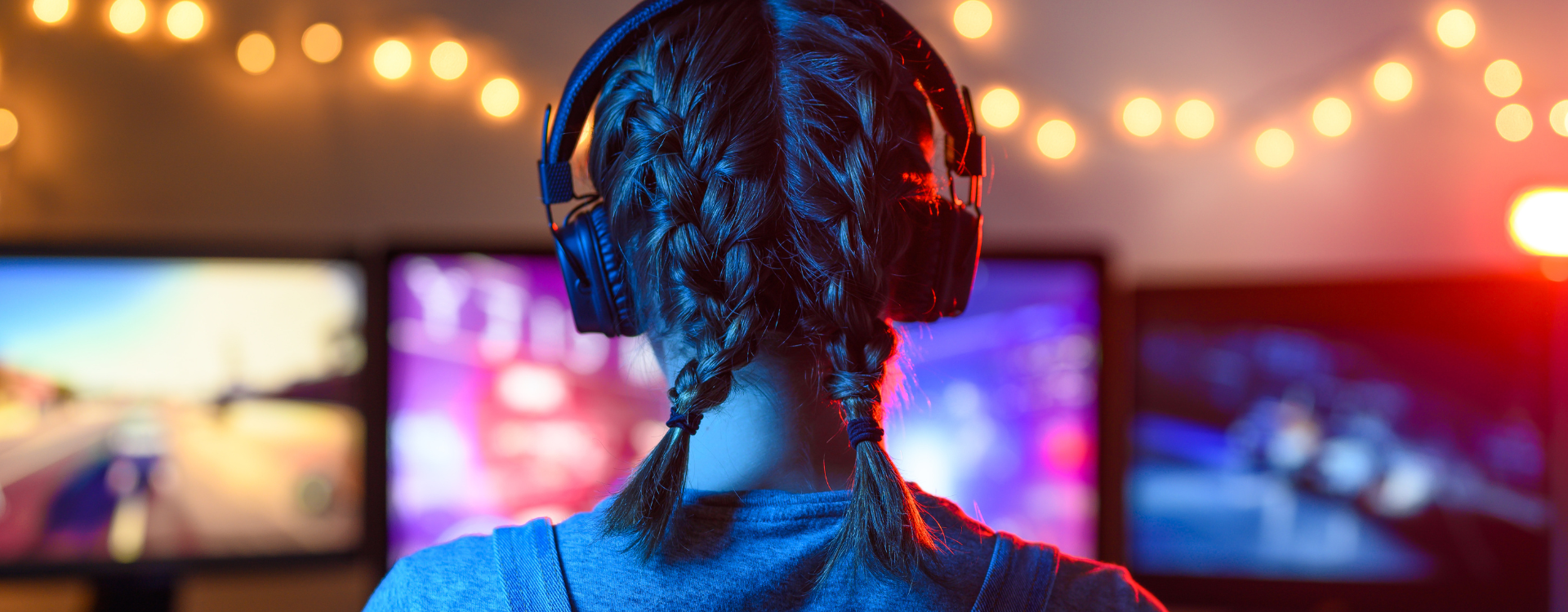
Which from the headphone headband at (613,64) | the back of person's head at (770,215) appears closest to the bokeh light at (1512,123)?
the headphone headband at (613,64)

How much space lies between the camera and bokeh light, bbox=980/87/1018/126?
4.59 ft

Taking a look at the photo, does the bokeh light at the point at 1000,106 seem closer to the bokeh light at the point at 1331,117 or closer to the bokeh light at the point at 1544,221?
the bokeh light at the point at 1331,117

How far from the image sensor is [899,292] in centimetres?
51

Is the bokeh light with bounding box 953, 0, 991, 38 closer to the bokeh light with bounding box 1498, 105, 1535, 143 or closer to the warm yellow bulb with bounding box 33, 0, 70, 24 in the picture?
the bokeh light with bounding box 1498, 105, 1535, 143

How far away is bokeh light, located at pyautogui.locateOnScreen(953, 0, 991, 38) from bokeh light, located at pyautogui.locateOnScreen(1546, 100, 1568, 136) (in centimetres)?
102

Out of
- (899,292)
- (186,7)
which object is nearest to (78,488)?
(186,7)

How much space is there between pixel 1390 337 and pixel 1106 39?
621 millimetres

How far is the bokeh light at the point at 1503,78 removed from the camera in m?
1.47

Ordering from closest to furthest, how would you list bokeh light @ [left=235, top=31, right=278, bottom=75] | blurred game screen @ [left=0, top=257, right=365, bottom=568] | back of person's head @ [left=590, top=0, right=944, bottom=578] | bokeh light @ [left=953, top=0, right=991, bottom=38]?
1. back of person's head @ [left=590, top=0, right=944, bottom=578]
2. blurred game screen @ [left=0, top=257, right=365, bottom=568]
3. bokeh light @ [left=235, top=31, right=278, bottom=75]
4. bokeh light @ [left=953, top=0, right=991, bottom=38]

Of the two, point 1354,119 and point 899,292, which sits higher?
point 1354,119

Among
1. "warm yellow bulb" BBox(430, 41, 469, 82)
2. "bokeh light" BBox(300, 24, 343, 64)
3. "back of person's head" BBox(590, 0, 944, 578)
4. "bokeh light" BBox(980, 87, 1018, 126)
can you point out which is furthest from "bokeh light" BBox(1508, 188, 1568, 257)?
"bokeh light" BBox(300, 24, 343, 64)

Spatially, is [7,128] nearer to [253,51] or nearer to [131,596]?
[253,51]

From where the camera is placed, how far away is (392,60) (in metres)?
1.28

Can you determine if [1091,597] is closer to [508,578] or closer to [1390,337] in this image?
[508,578]
